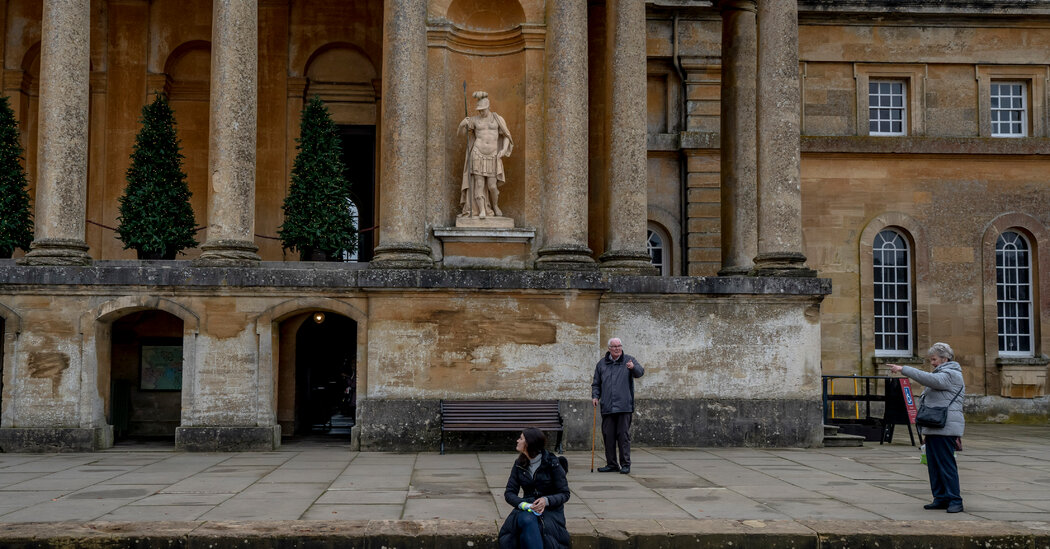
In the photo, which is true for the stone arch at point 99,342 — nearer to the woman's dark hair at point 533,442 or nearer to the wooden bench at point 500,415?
the wooden bench at point 500,415

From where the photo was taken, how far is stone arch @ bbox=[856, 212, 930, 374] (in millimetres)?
23234

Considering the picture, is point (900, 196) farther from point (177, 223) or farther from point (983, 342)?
point (177, 223)

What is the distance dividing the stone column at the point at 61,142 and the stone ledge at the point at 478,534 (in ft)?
26.4

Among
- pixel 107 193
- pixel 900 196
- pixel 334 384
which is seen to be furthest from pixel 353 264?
pixel 900 196

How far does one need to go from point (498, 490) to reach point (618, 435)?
265 cm

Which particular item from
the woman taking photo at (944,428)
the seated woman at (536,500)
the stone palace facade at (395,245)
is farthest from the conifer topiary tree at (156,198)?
the woman taking photo at (944,428)

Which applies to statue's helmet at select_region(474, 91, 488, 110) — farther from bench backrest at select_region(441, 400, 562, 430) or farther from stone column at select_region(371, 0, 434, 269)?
bench backrest at select_region(441, 400, 562, 430)

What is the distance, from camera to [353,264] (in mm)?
16797

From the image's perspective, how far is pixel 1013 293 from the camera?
23.9 meters

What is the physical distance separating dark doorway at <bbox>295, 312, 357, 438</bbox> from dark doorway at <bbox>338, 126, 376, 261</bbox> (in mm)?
2274

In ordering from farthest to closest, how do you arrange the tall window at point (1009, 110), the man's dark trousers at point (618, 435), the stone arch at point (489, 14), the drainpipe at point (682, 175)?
the tall window at point (1009, 110) < the drainpipe at point (682, 175) < the stone arch at point (489, 14) < the man's dark trousers at point (618, 435)

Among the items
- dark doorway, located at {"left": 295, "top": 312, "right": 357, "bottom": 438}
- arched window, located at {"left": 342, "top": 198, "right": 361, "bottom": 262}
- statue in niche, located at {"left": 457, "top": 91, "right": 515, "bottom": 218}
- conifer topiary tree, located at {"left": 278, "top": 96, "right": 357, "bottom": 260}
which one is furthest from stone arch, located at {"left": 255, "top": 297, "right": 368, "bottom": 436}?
arched window, located at {"left": 342, "top": 198, "right": 361, "bottom": 262}

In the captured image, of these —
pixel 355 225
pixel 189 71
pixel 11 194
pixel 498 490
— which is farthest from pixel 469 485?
pixel 189 71

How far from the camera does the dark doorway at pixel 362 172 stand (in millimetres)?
20875
